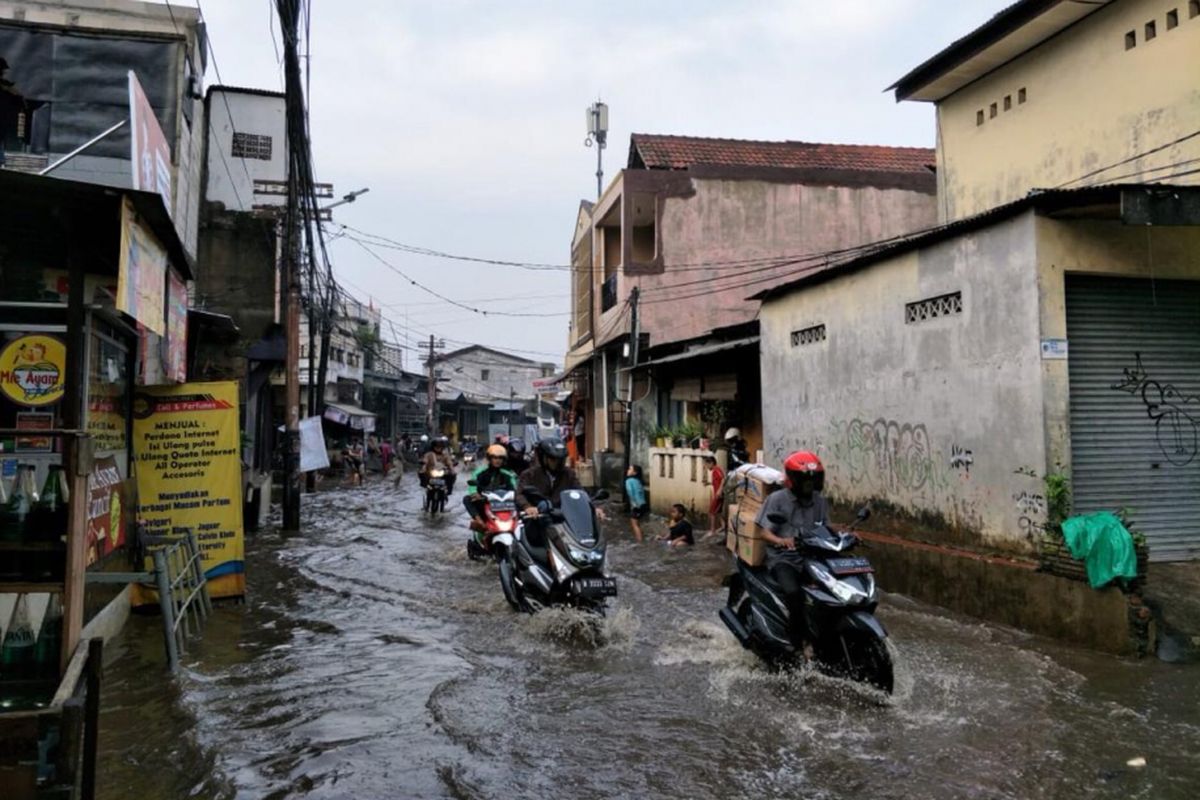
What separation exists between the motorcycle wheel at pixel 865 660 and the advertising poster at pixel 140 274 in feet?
15.2

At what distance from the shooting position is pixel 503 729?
17.1 feet

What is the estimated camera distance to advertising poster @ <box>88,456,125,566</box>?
5781mm

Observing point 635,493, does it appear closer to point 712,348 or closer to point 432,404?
point 712,348

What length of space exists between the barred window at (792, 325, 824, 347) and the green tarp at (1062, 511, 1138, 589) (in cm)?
514

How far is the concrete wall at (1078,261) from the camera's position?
7.71 m

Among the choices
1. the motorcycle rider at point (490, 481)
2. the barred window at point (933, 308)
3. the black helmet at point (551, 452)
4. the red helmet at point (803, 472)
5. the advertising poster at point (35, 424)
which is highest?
the barred window at point (933, 308)

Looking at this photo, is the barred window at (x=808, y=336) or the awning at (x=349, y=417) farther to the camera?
the awning at (x=349, y=417)

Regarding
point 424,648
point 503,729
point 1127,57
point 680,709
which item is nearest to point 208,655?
point 424,648

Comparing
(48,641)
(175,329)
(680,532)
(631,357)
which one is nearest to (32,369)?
(175,329)

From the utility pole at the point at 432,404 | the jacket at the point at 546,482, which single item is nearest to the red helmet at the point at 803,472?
the jacket at the point at 546,482

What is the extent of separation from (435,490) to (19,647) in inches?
605

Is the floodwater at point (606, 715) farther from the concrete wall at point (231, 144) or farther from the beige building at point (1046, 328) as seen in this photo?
the concrete wall at point (231, 144)

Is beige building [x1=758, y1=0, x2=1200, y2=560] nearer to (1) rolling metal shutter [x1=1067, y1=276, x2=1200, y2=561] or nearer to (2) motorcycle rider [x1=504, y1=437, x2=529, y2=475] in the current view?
(1) rolling metal shutter [x1=1067, y1=276, x2=1200, y2=561]

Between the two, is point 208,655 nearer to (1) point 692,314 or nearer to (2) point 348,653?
(2) point 348,653
